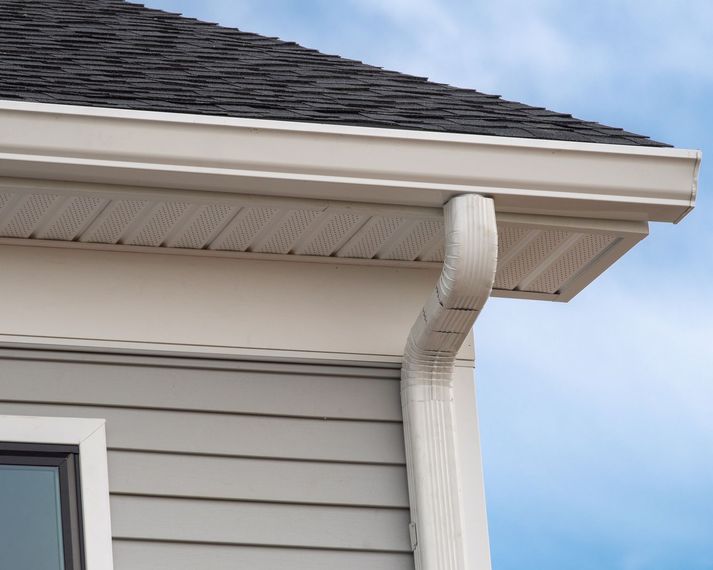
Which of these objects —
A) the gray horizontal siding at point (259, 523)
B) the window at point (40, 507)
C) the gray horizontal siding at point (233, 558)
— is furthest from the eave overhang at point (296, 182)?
the gray horizontal siding at point (233, 558)

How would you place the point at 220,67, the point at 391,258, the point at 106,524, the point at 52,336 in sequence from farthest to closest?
the point at 220,67 → the point at 391,258 → the point at 52,336 → the point at 106,524

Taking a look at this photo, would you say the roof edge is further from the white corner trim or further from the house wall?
the white corner trim

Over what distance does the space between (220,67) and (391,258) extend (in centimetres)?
114

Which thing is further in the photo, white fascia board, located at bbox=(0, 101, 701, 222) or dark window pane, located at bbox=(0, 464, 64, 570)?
white fascia board, located at bbox=(0, 101, 701, 222)

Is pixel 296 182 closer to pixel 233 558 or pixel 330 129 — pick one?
pixel 330 129

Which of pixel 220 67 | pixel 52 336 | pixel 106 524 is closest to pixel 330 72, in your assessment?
pixel 220 67

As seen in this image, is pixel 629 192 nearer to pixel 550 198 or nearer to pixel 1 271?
pixel 550 198

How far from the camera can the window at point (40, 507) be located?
3.55 meters

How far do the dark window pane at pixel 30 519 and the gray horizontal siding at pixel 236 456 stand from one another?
17 cm

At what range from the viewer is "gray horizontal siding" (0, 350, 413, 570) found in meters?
3.67

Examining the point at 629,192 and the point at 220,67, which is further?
the point at 220,67

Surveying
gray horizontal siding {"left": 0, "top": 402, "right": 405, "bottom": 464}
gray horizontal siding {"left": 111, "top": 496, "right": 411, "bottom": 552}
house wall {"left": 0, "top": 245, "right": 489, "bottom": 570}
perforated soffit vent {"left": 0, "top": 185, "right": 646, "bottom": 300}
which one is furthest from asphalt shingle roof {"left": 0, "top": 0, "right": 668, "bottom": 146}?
gray horizontal siding {"left": 111, "top": 496, "right": 411, "bottom": 552}

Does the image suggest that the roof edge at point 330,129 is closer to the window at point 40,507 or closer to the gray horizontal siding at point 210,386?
the gray horizontal siding at point 210,386

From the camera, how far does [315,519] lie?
12.3 feet
